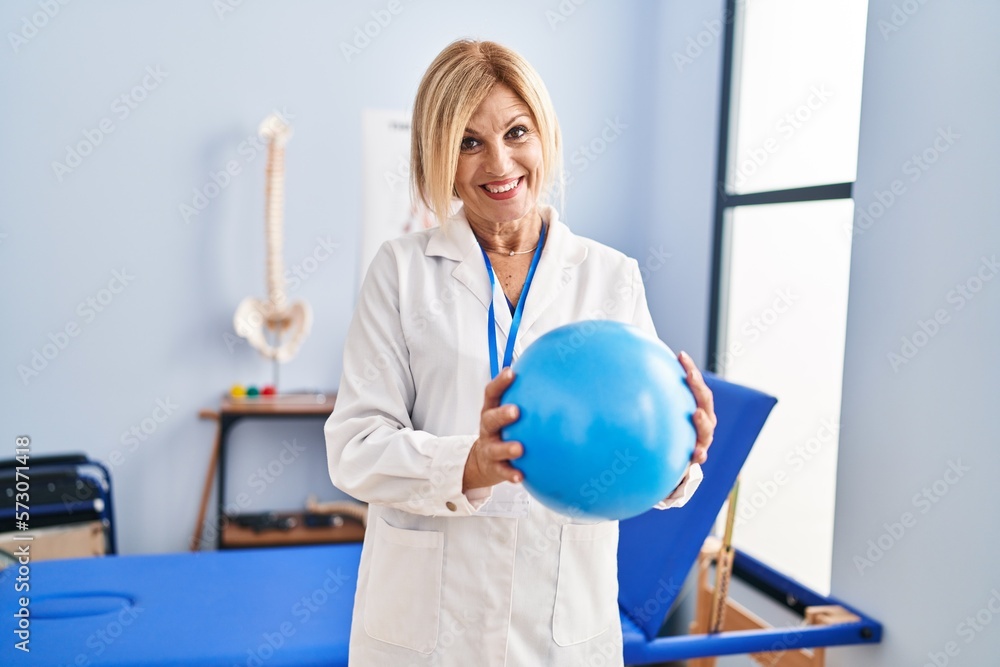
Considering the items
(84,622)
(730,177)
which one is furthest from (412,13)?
(84,622)

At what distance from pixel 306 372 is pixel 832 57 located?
246cm

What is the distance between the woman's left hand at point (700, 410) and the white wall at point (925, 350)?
39.6 inches

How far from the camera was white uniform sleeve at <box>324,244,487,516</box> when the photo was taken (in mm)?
1166

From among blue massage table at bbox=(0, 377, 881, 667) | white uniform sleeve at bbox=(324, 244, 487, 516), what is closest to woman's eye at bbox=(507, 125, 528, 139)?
white uniform sleeve at bbox=(324, 244, 487, 516)

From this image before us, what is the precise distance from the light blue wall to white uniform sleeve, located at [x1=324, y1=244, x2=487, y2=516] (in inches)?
92.2

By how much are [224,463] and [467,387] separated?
2611 mm

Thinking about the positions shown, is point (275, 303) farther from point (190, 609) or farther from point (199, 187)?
point (190, 609)

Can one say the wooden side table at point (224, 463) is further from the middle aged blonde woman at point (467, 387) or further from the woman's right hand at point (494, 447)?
the woman's right hand at point (494, 447)

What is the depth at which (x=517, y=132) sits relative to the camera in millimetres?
1355

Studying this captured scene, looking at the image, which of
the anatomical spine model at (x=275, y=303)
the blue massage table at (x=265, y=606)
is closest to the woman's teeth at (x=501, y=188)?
the blue massage table at (x=265, y=606)

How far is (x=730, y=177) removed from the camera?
3.34 m

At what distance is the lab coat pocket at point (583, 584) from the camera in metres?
1.35

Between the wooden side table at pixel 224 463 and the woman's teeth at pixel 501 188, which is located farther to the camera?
the wooden side table at pixel 224 463

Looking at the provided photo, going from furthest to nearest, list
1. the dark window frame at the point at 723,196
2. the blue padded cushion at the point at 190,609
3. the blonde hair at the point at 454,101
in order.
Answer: the dark window frame at the point at 723,196, the blue padded cushion at the point at 190,609, the blonde hair at the point at 454,101
